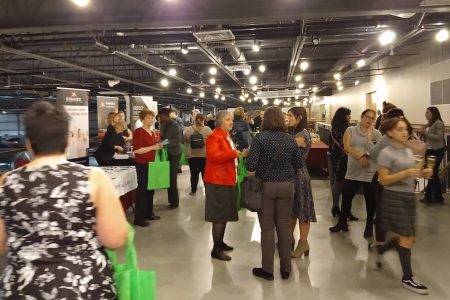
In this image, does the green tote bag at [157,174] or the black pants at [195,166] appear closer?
the green tote bag at [157,174]

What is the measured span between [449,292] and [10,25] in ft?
19.2

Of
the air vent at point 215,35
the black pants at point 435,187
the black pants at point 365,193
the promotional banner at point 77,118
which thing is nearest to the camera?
the black pants at point 365,193

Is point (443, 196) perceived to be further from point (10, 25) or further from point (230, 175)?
point (10, 25)

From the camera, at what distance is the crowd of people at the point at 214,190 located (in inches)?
54.4

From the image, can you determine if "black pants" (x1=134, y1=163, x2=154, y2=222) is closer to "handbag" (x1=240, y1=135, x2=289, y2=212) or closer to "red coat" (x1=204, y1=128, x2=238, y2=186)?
"red coat" (x1=204, y1=128, x2=238, y2=186)

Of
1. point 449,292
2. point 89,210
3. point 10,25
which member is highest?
point 10,25

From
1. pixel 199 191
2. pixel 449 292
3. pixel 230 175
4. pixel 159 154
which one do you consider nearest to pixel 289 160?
pixel 230 175

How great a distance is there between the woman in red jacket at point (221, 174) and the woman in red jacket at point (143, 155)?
4.88ft

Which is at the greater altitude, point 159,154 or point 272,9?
point 272,9

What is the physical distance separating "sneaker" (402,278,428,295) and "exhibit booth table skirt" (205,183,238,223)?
1.54 m

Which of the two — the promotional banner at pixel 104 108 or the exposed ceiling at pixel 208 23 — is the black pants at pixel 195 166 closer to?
the exposed ceiling at pixel 208 23

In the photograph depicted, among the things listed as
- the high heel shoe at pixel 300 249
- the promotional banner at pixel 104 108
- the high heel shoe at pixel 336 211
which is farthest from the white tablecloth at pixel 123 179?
the promotional banner at pixel 104 108

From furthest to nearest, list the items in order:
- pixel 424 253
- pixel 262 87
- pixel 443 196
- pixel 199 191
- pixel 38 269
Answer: pixel 262 87 → pixel 199 191 → pixel 443 196 → pixel 424 253 → pixel 38 269

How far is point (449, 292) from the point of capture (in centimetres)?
313
